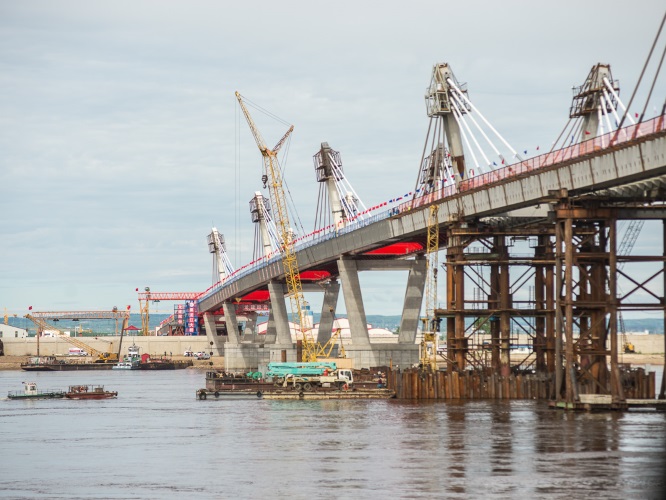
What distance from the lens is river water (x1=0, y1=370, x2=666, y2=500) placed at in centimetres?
5369

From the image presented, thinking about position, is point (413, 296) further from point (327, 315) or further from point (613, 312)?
point (613, 312)

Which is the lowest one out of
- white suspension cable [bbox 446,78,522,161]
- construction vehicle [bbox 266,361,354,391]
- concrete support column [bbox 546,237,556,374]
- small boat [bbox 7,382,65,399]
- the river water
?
the river water

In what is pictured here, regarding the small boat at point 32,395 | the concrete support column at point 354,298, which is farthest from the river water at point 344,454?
the concrete support column at point 354,298

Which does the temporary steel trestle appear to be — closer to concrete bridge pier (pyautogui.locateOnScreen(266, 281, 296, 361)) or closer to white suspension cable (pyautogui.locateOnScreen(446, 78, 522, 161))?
white suspension cable (pyautogui.locateOnScreen(446, 78, 522, 161))

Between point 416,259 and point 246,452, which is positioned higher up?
point 416,259

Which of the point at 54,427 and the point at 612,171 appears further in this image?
the point at 54,427

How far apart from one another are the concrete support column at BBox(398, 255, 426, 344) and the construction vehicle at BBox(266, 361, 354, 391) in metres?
15.6

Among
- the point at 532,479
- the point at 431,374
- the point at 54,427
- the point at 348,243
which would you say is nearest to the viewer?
the point at 532,479

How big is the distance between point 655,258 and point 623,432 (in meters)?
17.6

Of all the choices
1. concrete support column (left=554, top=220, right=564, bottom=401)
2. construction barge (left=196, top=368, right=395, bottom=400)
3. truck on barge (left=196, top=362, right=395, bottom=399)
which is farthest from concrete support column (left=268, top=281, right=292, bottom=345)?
concrete support column (left=554, top=220, right=564, bottom=401)

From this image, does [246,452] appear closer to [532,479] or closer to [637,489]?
[532,479]

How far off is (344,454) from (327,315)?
105963mm

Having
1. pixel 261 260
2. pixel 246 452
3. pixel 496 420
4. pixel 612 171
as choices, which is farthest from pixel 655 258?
pixel 261 260

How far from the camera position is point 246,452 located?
6938 centimetres
